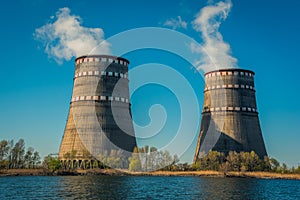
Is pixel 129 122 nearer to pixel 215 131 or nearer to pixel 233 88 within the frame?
pixel 215 131

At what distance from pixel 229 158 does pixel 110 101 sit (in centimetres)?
2074

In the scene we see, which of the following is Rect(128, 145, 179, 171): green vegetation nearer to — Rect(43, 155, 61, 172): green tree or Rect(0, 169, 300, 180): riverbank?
Rect(0, 169, 300, 180): riverbank

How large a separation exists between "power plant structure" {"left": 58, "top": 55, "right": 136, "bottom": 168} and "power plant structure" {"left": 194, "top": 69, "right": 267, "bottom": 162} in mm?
13701

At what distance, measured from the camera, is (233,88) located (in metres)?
62.6

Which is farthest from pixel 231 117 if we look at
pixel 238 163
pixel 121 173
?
pixel 121 173

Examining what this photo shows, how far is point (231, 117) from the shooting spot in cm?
6141

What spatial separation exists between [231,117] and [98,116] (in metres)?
22.4

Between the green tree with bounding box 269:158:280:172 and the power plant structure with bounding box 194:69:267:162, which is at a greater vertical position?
the power plant structure with bounding box 194:69:267:162

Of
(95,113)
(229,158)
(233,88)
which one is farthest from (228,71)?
(95,113)

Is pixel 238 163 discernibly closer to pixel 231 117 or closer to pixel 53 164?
pixel 231 117

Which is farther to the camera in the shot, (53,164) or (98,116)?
(98,116)

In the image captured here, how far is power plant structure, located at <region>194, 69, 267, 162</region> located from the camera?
2377 inches

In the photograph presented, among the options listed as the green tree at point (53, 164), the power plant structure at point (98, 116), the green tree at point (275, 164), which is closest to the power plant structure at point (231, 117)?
the green tree at point (275, 164)

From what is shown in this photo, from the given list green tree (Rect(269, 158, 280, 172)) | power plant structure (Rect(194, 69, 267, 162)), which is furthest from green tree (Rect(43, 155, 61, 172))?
green tree (Rect(269, 158, 280, 172))
